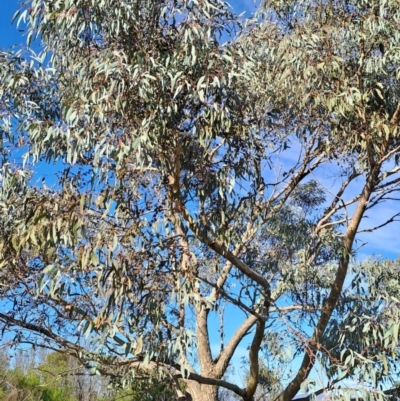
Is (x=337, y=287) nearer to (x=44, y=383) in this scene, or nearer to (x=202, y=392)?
(x=202, y=392)

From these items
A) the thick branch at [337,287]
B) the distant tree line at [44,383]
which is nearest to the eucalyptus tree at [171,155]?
the thick branch at [337,287]

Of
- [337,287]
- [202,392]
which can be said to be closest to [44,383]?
[202,392]

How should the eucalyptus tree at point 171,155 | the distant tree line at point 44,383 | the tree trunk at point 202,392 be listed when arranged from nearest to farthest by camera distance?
the eucalyptus tree at point 171,155, the tree trunk at point 202,392, the distant tree line at point 44,383

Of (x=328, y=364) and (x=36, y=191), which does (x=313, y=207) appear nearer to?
(x=328, y=364)

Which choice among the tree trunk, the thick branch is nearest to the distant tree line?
the tree trunk

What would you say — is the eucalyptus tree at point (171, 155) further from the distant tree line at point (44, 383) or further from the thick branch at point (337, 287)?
the distant tree line at point (44, 383)

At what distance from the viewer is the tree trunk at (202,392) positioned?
492 cm

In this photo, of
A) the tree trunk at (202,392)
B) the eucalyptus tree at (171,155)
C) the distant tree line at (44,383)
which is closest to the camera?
the eucalyptus tree at (171,155)

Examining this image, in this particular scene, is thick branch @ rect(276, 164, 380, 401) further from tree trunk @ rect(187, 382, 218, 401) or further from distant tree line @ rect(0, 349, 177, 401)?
distant tree line @ rect(0, 349, 177, 401)

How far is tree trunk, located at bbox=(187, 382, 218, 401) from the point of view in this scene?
4.92 metres

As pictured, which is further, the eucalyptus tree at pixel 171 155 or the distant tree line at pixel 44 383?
the distant tree line at pixel 44 383

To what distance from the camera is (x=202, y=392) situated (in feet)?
16.2

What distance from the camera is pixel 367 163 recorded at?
4.67 m

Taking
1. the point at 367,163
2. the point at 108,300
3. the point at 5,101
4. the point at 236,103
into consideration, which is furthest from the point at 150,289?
the point at 367,163
